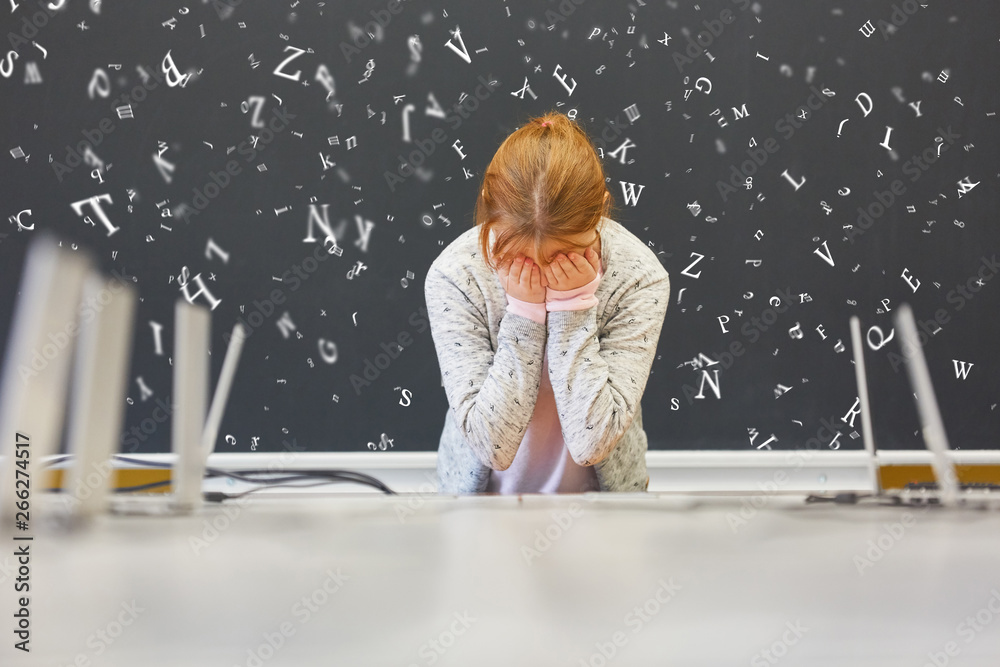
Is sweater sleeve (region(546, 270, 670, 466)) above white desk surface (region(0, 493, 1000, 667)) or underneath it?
above

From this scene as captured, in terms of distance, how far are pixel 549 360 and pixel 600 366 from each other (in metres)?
0.08

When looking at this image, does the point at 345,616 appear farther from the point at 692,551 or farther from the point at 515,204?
the point at 515,204

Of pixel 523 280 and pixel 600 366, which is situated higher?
pixel 523 280

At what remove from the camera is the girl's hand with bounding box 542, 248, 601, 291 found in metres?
1.02

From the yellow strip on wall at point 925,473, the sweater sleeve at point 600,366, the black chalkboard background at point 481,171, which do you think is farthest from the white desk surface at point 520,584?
the yellow strip on wall at point 925,473

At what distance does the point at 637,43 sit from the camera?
72.5 inches

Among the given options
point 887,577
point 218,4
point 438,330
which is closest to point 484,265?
point 438,330

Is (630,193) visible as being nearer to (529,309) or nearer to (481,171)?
(481,171)

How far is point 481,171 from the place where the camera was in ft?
6.11

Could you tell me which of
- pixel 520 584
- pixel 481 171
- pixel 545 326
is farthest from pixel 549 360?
pixel 481 171

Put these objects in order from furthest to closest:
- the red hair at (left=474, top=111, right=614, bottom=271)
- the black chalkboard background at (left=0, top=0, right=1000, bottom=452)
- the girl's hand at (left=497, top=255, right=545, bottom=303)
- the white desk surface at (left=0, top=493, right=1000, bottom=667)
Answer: the black chalkboard background at (left=0, top=0, right=1000, bottom=452) → the girl's hand at (left=497, top=255, right=545, bottom=303) → the red hair at (left=474, top=111, right=614, bottom=271) → the white desk surface at (left=0, top=493, right=1000, bottom=667)

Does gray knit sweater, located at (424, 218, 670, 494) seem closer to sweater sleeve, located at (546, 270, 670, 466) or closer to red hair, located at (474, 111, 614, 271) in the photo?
sweater sleeve, located at (546, 270, 670, 466)

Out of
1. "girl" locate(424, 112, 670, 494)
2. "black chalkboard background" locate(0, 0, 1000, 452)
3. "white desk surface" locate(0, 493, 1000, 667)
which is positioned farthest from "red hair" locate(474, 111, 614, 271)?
"black chalkboard background" locate(0, 0, 1000, 452)

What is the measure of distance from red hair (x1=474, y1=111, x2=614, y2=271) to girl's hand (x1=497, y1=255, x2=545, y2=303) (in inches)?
1.3
